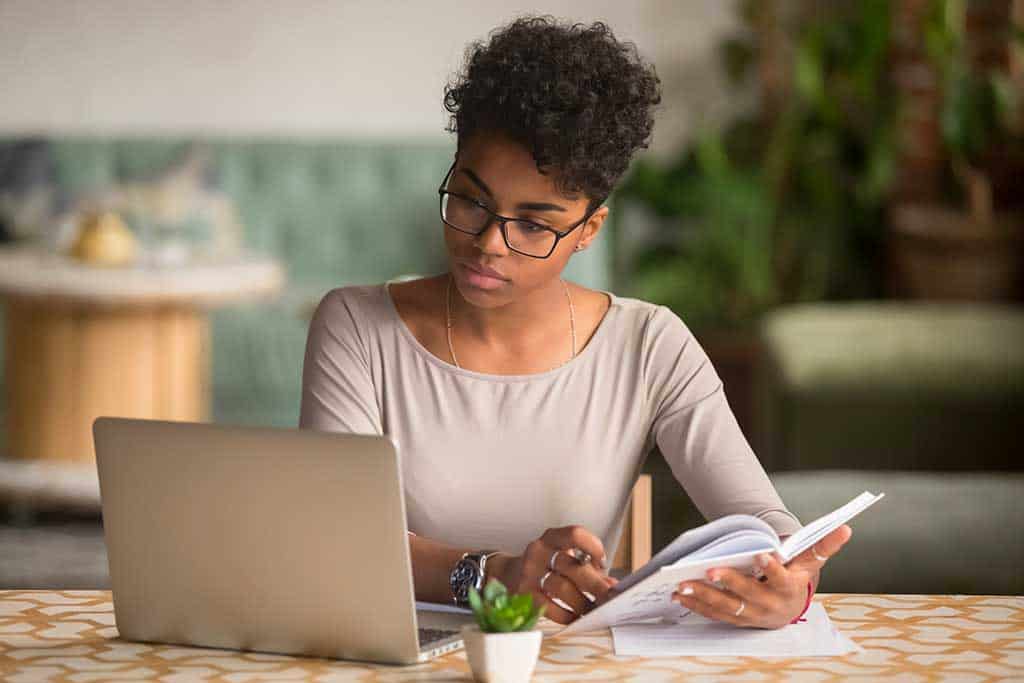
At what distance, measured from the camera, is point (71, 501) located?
4590mm

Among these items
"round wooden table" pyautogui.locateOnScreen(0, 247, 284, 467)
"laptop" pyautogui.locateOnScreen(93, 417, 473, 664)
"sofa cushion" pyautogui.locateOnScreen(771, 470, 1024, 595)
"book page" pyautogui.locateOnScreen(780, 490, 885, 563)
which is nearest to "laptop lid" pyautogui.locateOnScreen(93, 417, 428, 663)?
"laptop" pyautogui.locateOnScreen(93, 417, 473, 664)

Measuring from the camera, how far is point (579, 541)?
152cm

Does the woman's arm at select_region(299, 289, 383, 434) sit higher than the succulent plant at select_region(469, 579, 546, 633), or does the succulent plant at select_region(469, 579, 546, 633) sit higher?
the woman's arm at select_region(299, 289, 383, 434)

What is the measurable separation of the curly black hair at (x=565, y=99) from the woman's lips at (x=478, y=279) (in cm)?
12

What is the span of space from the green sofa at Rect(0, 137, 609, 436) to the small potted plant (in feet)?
13.9

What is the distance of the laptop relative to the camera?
1.33 metres

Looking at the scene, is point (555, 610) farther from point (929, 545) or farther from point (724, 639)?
point (929, 545)

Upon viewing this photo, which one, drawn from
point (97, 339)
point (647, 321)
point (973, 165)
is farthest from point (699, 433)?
point (973, 165)

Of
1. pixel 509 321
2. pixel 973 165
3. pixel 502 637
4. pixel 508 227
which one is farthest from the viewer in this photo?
pixel 973 165

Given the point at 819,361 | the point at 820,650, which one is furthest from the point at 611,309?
the point at 819,361

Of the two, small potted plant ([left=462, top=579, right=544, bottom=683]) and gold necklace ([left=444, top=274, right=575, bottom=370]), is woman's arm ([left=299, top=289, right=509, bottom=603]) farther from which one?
small potted plant ([left=462, top=579, right=544, bottom=683])

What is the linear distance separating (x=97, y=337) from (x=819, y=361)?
2.10 meters

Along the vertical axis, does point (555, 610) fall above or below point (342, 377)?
below

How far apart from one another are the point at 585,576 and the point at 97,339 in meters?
3.31
